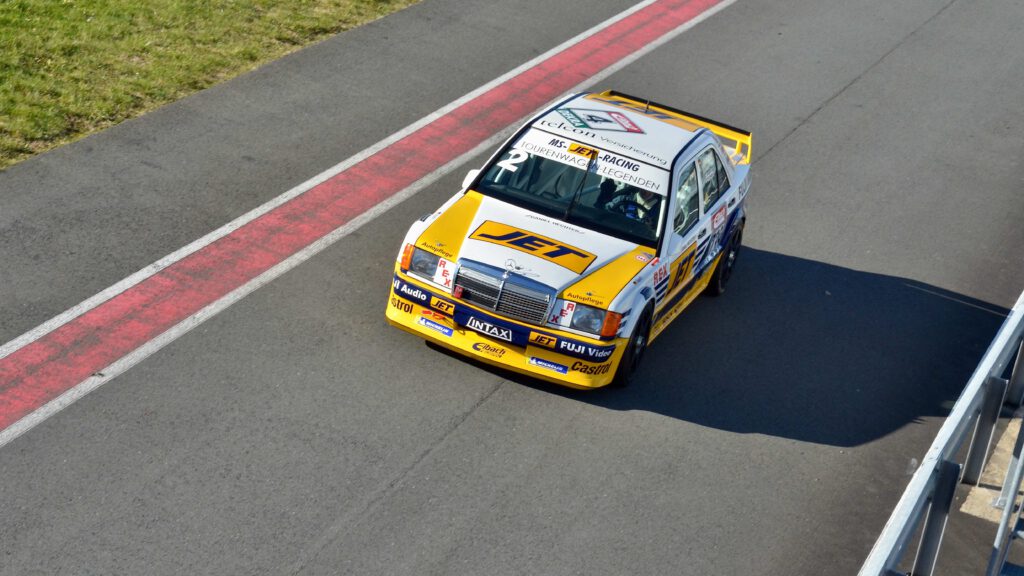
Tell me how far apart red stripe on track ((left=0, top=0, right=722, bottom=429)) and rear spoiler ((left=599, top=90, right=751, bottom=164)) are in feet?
7.35

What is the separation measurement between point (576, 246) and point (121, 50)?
Answer: 281 inches

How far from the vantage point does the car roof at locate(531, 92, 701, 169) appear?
35.7 ft

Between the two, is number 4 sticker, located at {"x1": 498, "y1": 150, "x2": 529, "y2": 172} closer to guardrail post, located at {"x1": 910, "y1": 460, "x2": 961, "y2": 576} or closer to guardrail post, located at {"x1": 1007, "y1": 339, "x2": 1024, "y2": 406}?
guardrail post, located at {"x1": 1007, "y1": 339, "x2": 1024, "y2": 406}

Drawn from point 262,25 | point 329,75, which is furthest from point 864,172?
point 262,25

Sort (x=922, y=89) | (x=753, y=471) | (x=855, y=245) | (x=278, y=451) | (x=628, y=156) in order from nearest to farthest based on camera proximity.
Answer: (x=278, y=451) → (x=753, y=471) → (x=628, y=156) → (x=855, y=245) → (x=922, y=89)

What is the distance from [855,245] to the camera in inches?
526

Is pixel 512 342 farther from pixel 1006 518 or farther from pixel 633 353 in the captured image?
pixel 1006 518

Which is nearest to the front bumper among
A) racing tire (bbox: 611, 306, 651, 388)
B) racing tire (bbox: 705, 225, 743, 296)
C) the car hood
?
racing tire (bbox: 611, 306, 651, 388)

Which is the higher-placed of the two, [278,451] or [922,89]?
[922,89]

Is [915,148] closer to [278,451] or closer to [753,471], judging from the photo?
[753,471]

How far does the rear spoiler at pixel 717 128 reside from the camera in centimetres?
1237

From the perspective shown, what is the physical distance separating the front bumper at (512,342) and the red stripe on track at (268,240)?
1.97 meters

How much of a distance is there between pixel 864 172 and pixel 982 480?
228 inches

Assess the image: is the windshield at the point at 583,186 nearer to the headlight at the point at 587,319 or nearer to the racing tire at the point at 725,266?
the headlight at the point at 587,319
